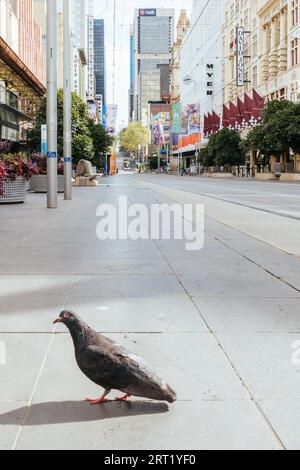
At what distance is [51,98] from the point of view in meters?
17.6

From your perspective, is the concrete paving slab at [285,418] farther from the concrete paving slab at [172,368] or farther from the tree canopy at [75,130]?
the tree canopy at [75,130]

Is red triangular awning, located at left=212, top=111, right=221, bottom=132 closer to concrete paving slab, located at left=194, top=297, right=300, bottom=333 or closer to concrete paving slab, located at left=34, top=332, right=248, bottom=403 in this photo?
concrete paving slab, located at left=194, top=297, right=300, bottom=333

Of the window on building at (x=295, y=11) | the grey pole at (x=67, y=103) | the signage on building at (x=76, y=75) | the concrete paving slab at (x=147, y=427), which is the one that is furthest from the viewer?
the signage on building at (x=76, y=75)

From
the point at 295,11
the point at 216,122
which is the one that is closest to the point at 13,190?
the point at 295,11

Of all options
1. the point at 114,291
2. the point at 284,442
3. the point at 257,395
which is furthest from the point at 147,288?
the point at 284,442

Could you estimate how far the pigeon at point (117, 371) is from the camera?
9.59ft

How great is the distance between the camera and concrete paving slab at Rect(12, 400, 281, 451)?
2.63 meters

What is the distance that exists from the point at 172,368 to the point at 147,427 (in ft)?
2.66

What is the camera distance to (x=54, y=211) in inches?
653

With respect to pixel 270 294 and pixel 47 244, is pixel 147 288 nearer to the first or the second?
pixel 270 294

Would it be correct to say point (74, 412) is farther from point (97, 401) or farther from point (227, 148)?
point (227, 148)

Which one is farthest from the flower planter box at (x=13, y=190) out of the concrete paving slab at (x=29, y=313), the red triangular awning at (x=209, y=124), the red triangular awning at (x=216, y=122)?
the red triangular awning at (x=209, y=124)

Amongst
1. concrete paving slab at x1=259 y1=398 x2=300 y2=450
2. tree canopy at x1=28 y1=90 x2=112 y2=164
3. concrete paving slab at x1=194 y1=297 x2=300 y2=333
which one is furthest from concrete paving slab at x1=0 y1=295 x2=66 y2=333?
tree canopy at x1=28 y1=90 x2=112 y2=164

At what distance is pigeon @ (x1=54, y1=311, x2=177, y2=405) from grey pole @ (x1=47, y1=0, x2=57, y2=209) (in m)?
14.8
